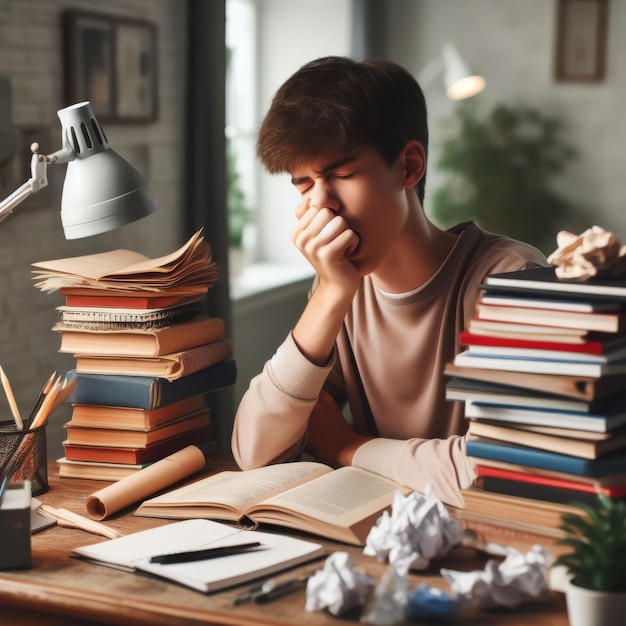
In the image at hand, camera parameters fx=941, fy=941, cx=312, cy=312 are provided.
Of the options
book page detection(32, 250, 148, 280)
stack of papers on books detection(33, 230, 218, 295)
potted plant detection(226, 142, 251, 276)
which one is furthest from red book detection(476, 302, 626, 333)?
potted plant detection(226, 142, 251, 276)

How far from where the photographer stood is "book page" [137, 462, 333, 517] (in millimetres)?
1289

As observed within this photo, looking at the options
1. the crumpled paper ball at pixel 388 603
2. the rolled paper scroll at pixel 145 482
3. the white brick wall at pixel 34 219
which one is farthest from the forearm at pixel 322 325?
the white brick wall at pixel 34 219

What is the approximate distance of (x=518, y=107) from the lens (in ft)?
15.2

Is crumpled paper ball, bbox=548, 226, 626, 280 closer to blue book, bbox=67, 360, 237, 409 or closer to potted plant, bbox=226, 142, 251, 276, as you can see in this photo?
blue book, bbox=67, 360, 237, 409

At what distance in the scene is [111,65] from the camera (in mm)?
3312

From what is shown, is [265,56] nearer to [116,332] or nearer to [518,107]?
[518,107]

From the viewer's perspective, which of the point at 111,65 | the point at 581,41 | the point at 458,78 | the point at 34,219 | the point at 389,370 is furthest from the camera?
the point at 458,78

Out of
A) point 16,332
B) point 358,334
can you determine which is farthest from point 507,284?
point 16,332

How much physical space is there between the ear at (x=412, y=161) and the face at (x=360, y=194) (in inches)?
2.5

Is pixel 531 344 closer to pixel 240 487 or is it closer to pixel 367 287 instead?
pixel 240 487

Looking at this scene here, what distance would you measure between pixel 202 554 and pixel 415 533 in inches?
10.0

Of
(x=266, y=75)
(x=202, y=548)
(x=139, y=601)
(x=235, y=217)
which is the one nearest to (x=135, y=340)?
(x=202, y=548)

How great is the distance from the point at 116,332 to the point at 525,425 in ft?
2.40

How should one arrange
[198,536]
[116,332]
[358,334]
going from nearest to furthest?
[198,536]
[116,332]
[358,334]
